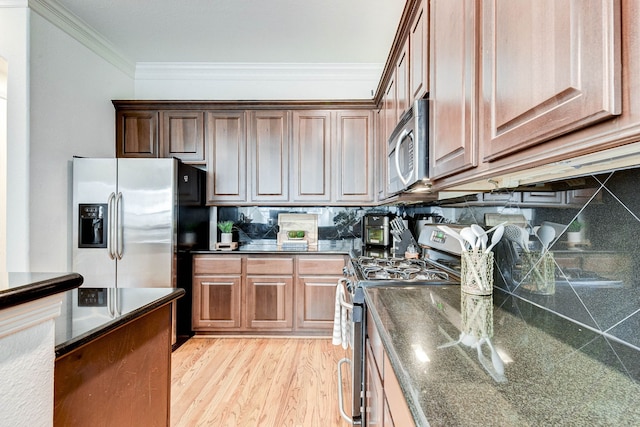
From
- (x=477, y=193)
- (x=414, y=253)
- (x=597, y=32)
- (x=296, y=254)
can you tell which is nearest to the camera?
(x=597, y=32)

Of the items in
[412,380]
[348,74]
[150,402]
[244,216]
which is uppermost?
[348,74]

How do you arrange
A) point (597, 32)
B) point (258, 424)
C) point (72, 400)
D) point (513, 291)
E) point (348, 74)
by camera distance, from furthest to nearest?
point (348, 74) < point (258, 424) < point (513, 291) < point (72, 400) < point (597, 32)

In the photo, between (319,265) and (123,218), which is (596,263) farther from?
(123,218)

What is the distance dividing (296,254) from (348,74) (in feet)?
6.85

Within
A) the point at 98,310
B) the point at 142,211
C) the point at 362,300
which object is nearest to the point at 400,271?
the point at 362,300

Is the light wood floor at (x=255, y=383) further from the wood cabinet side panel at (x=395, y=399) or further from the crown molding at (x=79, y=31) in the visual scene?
the crown molding at (x=79, y=31)

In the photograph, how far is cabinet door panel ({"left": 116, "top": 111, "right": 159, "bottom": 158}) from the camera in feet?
10.7

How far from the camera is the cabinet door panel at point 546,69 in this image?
46cm

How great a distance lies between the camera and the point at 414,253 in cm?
239

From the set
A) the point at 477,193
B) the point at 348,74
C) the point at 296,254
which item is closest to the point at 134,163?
the point at 296,254

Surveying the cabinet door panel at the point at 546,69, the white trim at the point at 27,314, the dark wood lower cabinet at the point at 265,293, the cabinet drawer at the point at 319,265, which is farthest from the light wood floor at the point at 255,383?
the cabinet door panel at the point at 546,69

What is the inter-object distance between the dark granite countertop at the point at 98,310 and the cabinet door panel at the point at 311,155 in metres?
2.08

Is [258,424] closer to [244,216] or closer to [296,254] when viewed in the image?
[296,254]

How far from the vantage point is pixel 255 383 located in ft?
7.42
